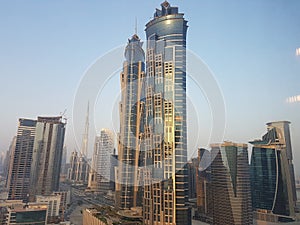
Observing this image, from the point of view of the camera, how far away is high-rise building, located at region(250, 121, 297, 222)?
656 cm

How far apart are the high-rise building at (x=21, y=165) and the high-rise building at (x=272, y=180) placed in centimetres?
933

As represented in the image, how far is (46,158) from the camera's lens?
34.3 ft

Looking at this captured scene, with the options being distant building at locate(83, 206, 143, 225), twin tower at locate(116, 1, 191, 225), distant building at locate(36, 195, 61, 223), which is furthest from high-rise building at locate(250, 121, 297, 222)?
distant building at locate(36, 195, 61, 223)

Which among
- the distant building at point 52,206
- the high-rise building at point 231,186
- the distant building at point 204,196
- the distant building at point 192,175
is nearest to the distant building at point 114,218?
the distant building at point 192,175

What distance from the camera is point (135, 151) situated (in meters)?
7.50

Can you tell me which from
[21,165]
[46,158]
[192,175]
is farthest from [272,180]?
[21,165]

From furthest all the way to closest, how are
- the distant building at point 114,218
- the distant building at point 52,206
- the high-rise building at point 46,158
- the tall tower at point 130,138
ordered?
1. the high-rise building at point 46,158
2. the distant building at point 52,206
3. the tall tower at point 130,138
4. the distant building at point 114,218

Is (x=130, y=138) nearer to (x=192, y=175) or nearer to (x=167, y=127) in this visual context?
(x=192, y=175)

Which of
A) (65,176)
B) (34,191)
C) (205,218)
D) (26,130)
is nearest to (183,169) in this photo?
(205,218)

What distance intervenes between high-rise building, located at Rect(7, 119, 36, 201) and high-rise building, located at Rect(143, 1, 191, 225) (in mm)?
7298

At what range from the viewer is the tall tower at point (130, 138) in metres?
7.27

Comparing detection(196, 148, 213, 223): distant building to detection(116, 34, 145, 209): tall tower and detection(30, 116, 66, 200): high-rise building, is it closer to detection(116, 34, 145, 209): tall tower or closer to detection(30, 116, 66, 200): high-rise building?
detection(116, 34, 145, 209): tall tower

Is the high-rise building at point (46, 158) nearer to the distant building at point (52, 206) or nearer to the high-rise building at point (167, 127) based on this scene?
the distant building at point (52, 206)

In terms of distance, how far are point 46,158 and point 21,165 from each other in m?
1.09
